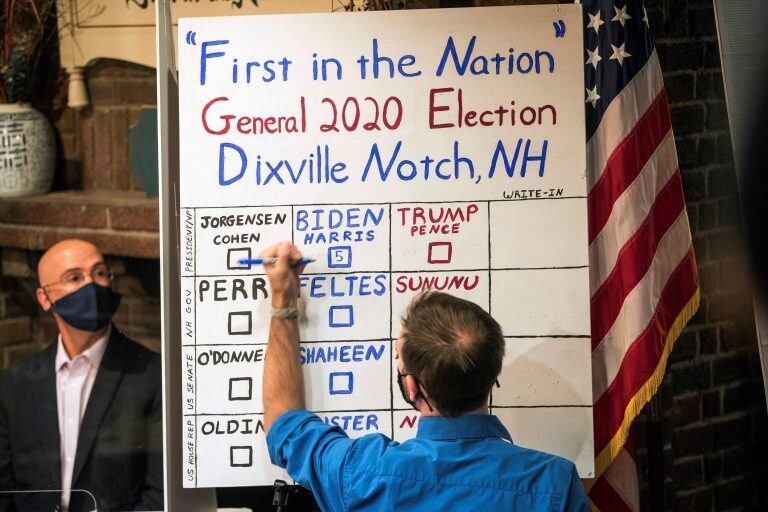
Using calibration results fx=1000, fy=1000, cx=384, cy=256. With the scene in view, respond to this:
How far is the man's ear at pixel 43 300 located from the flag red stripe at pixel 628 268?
167 cm

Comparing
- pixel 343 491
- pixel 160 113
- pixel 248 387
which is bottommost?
pixel 343 491

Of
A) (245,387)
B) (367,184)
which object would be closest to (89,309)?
(245,387)

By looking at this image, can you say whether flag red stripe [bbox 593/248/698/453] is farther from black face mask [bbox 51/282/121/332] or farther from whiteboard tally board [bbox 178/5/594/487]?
black face mask [bbox 51/282/121/332]

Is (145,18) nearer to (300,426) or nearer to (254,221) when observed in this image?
(254,221)

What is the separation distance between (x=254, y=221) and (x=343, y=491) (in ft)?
2.18

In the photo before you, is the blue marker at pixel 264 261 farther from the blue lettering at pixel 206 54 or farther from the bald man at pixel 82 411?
the bald man at pixel 82 411

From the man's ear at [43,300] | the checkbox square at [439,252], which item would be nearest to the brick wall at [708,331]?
the checkbox square at [439,252]

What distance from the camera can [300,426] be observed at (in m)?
2.14

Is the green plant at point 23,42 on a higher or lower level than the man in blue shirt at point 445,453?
higher

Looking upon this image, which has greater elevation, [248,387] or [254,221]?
[254,221]

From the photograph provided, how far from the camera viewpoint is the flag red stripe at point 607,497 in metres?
2.59

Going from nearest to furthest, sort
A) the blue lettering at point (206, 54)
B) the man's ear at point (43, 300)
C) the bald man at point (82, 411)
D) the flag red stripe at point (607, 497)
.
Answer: the blue lettering at point (206, 54) → the flag red stripe at point (607, 497) → the bald man at point (82, 411) → the man's ear at point (43, 300)

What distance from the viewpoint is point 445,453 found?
6.17 ft

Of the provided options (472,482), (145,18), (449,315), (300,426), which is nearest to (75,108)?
(145,18)
